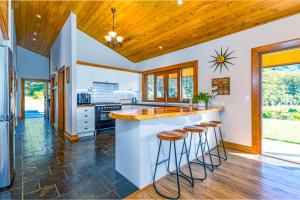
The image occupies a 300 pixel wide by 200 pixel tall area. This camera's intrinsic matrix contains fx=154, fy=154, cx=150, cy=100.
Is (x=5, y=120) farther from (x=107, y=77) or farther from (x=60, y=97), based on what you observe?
(x=60, y=97)

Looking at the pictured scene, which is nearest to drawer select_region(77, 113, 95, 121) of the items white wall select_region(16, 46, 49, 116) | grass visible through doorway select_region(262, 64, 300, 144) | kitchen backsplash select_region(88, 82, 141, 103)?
kitchen backsplash select_region(88, 82, 141, 103)

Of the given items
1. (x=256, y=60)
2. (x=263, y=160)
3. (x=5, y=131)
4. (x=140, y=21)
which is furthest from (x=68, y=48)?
(x=263, y=160)

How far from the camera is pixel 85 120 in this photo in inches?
169

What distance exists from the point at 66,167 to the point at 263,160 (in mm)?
3491

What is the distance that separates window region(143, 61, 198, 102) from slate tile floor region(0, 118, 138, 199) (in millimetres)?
2488

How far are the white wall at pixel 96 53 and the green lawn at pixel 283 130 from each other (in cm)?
500

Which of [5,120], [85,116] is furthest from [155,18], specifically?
[5,120]

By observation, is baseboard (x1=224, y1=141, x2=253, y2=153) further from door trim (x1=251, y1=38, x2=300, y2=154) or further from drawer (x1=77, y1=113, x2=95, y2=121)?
drawer (x1=77, y1=113, x2=95, y2=121)

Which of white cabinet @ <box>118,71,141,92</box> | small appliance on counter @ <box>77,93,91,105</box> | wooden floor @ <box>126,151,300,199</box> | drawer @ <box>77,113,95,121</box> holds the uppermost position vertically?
white cabinet @ <box>118,71,141,92</box>

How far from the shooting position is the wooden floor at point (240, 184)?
1.86 m

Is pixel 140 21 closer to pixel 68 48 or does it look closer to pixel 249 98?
pixel 68 48

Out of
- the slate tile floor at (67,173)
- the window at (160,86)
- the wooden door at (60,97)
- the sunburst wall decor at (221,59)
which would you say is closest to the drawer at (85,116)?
the slate tile floor at (67,173)

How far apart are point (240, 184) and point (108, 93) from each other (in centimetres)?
456

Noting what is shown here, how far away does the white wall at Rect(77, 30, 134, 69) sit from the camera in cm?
522
